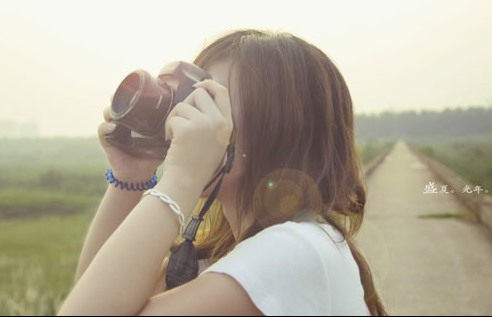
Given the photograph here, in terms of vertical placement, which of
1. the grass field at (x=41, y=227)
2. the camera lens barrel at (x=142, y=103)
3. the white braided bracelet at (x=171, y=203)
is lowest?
the grass field at (x=41, y=227)

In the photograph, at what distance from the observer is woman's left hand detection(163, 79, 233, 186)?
1.07m

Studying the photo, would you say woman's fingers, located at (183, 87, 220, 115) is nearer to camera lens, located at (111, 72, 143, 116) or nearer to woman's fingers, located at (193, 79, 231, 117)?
woman's fingers, located at (193, 79, 231, 117)

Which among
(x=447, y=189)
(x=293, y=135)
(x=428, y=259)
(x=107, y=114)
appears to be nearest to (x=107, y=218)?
(x=107, y=114)

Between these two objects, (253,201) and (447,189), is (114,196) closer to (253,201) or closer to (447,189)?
(253,201)

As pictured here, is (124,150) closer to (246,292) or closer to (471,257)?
(246,292)

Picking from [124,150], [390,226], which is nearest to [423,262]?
[390,226]

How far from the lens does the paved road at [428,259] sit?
477cm

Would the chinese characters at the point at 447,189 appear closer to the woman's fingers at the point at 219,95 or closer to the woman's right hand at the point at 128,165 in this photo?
the woman's right hand at the point at 128,165

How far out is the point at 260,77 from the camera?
1.24m

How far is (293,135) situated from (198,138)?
232 millimetres

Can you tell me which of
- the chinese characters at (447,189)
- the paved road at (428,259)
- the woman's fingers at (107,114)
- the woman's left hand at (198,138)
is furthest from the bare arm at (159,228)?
the chinese characters at (447,189)

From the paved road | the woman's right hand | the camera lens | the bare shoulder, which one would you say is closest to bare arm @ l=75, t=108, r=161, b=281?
the woman's right hand

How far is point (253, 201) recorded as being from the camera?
128cm

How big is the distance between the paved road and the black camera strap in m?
3.30
